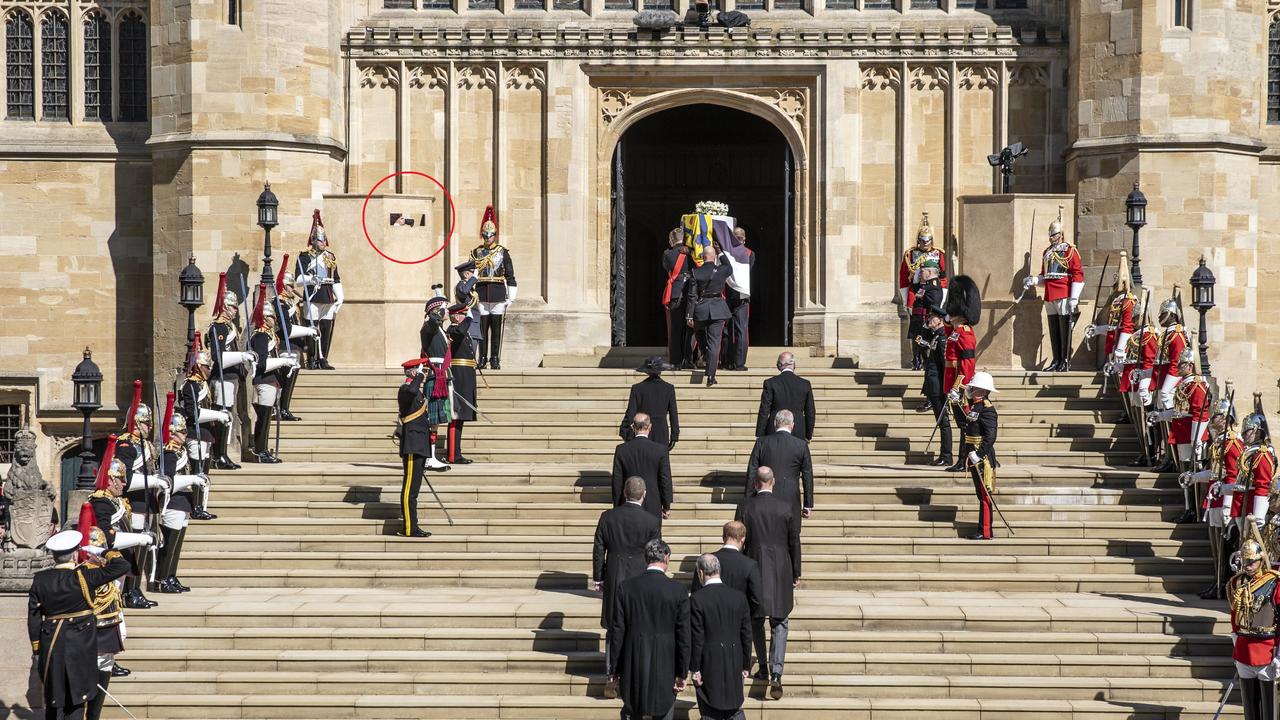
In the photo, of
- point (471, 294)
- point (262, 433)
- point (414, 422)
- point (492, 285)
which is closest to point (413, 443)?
point (414, 422)

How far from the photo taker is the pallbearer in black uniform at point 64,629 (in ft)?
42.7

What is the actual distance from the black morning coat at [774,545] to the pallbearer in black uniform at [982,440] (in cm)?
344

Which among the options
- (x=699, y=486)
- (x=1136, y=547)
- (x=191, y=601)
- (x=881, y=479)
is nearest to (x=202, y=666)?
(x=191, y=601)

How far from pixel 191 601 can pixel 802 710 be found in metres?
5.81

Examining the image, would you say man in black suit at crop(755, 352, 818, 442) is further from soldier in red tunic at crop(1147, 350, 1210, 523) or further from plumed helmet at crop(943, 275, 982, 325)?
soldier in red tunic at crop(1147, 350, 1210, 523)

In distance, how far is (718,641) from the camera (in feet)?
40.0

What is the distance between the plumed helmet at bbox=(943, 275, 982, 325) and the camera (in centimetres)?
1900

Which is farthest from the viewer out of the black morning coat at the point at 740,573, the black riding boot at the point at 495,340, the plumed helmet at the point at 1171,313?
the black riding boot at the point at 495,340

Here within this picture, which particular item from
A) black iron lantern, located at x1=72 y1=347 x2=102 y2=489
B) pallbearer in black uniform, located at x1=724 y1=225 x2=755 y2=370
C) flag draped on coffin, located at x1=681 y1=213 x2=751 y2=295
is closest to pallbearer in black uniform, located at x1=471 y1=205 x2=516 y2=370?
flag draped on coffin, located at x1=681 y1=213 x2=751 y2=295

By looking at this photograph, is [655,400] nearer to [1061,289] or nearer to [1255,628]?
[1255,628]

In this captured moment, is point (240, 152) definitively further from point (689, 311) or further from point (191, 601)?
point (191, 601)

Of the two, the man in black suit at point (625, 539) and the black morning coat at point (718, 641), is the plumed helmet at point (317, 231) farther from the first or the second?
the black morning coat at point (718, 641)

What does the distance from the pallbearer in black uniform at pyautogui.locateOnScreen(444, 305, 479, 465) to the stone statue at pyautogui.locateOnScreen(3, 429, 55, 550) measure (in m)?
6.49

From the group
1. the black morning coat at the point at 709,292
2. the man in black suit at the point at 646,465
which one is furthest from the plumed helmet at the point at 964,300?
the man in black suit at the point at 646,465
